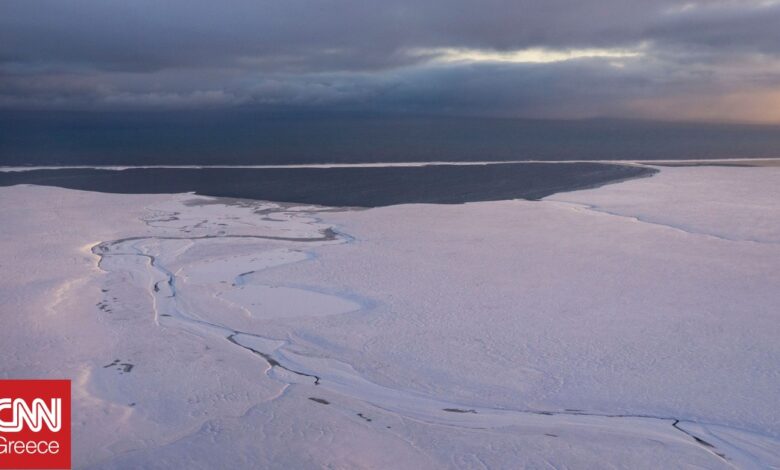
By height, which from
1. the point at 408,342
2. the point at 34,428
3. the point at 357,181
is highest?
the point at 357,181

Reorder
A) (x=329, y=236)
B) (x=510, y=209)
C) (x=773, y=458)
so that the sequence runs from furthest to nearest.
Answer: (x=510, y=209), (x=329, y=236), (x=773, y=458)

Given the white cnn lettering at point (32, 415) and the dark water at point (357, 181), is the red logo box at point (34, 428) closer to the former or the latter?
the white cnn lettering at point (32, 415)

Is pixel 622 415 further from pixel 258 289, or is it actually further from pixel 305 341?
pixel 258 289

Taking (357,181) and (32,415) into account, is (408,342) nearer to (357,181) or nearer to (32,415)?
(32,415)

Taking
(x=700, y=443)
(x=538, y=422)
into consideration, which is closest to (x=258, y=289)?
(x=538, y=422)

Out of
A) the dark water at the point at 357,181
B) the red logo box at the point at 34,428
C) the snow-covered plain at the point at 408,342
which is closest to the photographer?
the red logo box at the point at 34,428

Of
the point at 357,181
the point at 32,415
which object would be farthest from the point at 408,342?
the point at 357,181

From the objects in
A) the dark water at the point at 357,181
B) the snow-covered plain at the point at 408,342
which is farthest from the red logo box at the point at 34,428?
the dark water at the point at 357,181
